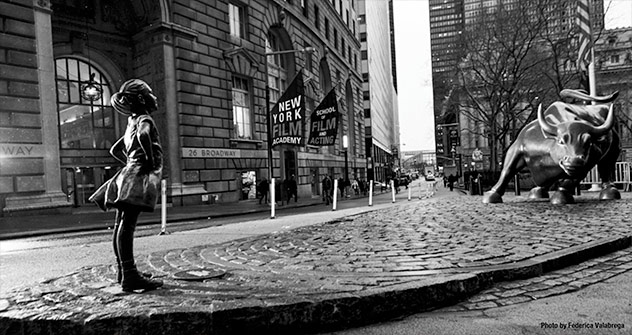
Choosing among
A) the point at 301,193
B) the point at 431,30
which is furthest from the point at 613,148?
the point at 431,30

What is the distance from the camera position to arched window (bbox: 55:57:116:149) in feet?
62.2

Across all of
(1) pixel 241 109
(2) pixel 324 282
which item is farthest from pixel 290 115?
(2) pixel 324 282

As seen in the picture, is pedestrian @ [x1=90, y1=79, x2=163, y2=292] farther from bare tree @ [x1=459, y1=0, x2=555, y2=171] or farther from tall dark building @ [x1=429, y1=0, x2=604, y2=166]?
bare tree @ [x1=459, y1=0, x2=555, y2=171]

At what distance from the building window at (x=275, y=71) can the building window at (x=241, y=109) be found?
3440 millimetres

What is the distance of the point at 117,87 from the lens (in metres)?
20.9

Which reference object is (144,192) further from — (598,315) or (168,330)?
(598,315)

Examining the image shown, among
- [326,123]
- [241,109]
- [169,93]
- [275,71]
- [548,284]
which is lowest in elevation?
[548,284]

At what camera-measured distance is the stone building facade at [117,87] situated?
14.4 m

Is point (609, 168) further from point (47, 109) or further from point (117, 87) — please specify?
point (117, 87)

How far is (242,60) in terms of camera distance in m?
23.7

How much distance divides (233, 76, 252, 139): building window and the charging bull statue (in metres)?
17.0

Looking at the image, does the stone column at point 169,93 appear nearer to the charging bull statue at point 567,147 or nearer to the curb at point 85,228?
the curb at point 85,228

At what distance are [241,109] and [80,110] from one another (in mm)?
8407

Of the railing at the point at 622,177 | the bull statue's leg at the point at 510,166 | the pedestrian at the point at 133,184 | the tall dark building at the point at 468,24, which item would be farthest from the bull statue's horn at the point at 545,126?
the tall dark building at the point at 468,24
